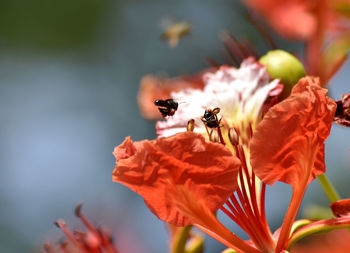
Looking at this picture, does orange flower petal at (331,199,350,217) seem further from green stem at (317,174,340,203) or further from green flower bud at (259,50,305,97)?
green flower bud at (259,50,305,97)

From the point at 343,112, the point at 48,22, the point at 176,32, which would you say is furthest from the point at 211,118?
the point at 48,22

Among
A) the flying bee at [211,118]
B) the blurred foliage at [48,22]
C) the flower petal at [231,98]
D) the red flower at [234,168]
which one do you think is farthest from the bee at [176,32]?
the blurred foliage at [48,22]

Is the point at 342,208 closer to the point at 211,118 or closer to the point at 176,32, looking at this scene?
the point at 211,118

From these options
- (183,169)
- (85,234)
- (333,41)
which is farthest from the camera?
(333,41)

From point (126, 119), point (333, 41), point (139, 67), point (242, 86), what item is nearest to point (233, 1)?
point (139, 67)

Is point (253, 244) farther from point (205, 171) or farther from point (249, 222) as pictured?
point (205, 171)
